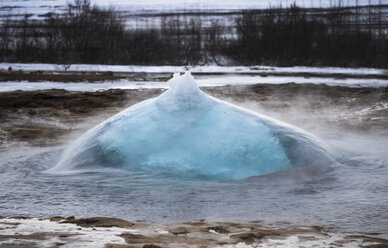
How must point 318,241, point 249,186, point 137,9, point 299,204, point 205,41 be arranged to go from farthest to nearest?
point 137,9, point 205,41, point 249,186, point 299,204, point 318,241

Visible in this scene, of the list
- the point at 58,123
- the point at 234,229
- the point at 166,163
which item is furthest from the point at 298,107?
the point at 234,229

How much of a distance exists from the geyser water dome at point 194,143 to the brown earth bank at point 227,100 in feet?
7.44

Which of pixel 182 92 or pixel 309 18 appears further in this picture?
pixel 309 18

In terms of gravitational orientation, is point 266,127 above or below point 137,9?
below

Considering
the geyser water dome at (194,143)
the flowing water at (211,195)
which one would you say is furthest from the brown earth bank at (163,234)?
the geyser water dome at (194,143)

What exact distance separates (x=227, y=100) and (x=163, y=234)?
27.5 feet

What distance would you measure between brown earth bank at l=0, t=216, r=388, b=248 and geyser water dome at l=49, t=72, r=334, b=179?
1.35 meters

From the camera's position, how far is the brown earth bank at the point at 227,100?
28.6ft

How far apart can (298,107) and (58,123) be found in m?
5.05

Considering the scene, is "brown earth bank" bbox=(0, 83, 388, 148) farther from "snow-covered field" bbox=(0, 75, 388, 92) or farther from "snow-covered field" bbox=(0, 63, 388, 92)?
"snow-covered field" bbox=(0, 63, 388, 92)

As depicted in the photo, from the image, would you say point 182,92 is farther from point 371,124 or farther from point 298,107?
point 298,107

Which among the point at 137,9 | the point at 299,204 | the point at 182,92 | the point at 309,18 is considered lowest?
the point at 299,204

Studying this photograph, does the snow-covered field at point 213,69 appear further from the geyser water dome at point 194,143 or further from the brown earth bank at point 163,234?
the brown earth bank at point 163,234

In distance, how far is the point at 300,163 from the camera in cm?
544
